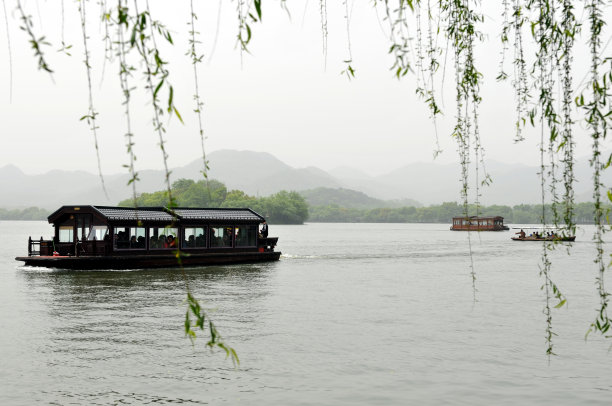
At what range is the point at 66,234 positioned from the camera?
41.7m

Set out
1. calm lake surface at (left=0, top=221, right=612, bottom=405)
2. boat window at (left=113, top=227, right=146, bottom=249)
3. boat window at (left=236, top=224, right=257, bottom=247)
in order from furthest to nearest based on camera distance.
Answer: boat window at (left=236, top=224, right=257, bottom=247) < boat window at (left=113, top=227, right=146, bottom=249) < calm lake surface at (left=0, top=221, right=612, bottom=405)

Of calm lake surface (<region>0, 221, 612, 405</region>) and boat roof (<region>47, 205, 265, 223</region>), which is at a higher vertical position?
boat roof (<region>47, 205, 265, 223</region>)

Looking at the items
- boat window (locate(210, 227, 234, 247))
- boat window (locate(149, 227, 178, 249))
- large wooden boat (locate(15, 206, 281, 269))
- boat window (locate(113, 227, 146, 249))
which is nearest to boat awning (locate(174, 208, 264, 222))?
large wooden boat (locate(15, 206, 281, 269))

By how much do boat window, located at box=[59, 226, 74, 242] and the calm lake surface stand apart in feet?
21.6

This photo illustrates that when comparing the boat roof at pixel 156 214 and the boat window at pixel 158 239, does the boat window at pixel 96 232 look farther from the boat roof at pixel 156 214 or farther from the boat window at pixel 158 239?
the boat window at pixel 158 239

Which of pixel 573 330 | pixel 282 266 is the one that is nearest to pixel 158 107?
pixel 573 330

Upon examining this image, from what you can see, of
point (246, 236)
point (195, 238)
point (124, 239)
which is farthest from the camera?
point (246, 236)

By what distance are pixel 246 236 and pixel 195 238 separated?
471 centimetres

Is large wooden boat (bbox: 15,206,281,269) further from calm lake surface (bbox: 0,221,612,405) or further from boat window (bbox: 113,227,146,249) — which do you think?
calm lake surface (bbox: 0,221,612,405)

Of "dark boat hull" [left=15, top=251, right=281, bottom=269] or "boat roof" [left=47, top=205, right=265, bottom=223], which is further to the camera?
"dark boat hull" [left=15, top=251, right=281, bottom=269]

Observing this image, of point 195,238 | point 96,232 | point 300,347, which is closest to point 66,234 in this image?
point 96,232

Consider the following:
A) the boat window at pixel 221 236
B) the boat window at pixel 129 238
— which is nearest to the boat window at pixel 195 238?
the boat window at pixel 221 236

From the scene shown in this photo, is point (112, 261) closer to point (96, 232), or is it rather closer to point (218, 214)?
point (96, 232)

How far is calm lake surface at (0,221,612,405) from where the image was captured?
14023mm
